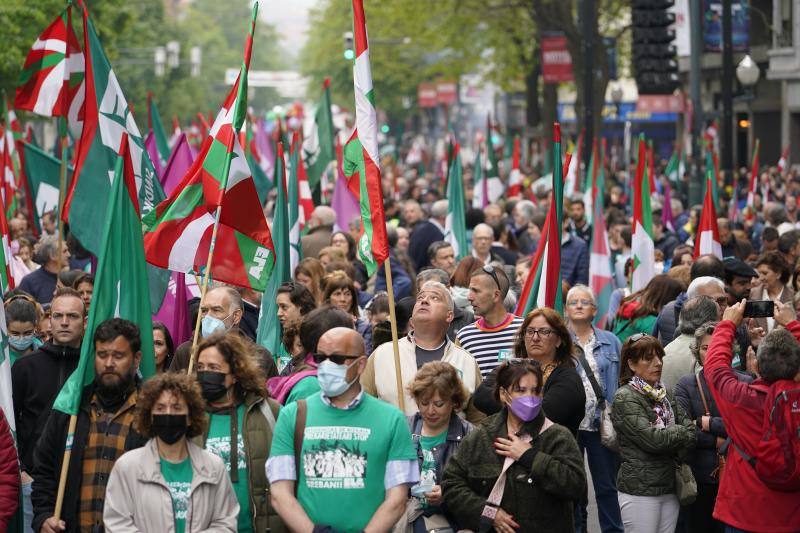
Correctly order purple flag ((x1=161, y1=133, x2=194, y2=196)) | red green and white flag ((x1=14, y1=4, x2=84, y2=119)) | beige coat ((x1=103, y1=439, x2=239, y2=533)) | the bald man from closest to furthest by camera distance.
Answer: beige coat ((x1=103, y1=439, x2=239, y2=533)), red green and white flag ((x1=14, y1=4, x2=84, y2=119)), purple flag ((x1=161, y1=133, x2=194, y2=196)), the bald man

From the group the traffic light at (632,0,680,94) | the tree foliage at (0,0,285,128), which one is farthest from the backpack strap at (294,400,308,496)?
the tree foliage at (0,0,285,128)

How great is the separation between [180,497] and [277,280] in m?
4.82

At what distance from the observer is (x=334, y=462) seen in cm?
614

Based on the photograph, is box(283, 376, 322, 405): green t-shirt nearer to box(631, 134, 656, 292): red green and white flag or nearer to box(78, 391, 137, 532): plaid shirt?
box(78, 391, 137, 532): plaid shirt

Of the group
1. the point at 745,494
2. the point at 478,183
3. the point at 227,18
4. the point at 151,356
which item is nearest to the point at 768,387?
the point at 745,494

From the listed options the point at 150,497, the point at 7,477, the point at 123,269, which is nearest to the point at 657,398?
the point at 123,269

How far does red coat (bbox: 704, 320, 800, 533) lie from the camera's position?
7.26 m

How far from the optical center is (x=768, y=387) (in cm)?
721

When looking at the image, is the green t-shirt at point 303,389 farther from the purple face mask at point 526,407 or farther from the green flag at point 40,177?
the green flag at point 40,177

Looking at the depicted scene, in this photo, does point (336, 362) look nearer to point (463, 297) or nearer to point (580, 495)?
point (580, 495)

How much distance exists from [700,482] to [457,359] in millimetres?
1582

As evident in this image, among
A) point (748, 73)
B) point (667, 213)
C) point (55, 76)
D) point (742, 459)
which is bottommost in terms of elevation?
point (742, 459)

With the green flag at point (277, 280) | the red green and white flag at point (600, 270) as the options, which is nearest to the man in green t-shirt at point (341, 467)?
the green flag at point (277, 280)

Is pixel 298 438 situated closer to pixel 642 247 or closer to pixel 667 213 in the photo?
pixel 642 247
